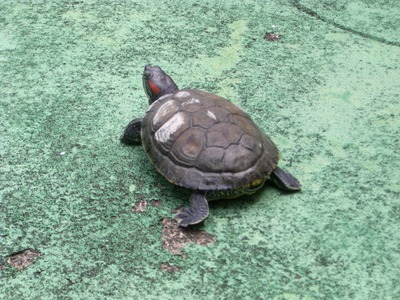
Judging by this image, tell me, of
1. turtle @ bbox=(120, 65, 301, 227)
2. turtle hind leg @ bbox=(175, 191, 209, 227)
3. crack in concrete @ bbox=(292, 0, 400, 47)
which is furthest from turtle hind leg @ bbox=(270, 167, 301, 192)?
crack in concrete @ bbox=(292, 0, 400, 47)

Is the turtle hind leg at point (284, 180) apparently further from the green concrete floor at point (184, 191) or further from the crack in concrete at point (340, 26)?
the crack in concrete at point (340, 26)

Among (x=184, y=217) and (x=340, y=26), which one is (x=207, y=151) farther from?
(x=340, y=26)

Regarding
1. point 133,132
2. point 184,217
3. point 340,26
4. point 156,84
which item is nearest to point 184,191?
point 184,217

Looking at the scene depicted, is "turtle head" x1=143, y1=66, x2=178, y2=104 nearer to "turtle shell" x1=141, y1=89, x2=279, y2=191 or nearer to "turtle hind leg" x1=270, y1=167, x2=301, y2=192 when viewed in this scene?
"turtle shell" x1=141, y1=89, x2=279, y2=191

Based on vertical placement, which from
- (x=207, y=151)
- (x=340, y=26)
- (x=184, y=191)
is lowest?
(x=184, y=191)

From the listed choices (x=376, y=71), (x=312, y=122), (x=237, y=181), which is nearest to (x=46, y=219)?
(x=237, y=181)

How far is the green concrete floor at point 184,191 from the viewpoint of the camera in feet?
7.21

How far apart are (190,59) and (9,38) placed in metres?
1.12

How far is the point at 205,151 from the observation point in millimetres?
2439

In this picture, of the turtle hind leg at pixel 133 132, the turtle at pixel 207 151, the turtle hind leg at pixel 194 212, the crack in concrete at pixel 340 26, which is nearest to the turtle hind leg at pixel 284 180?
the turtle at pixel 207 151

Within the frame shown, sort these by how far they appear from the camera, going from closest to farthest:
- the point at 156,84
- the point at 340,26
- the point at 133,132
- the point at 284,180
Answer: the point at 284,180
the point at 133,132
the point at 156,84
the point at 340,26

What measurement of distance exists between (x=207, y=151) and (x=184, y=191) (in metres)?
0.26

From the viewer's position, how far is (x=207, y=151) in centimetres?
244

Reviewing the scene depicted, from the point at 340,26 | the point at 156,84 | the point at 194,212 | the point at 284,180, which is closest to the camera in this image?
the point at 194,212
